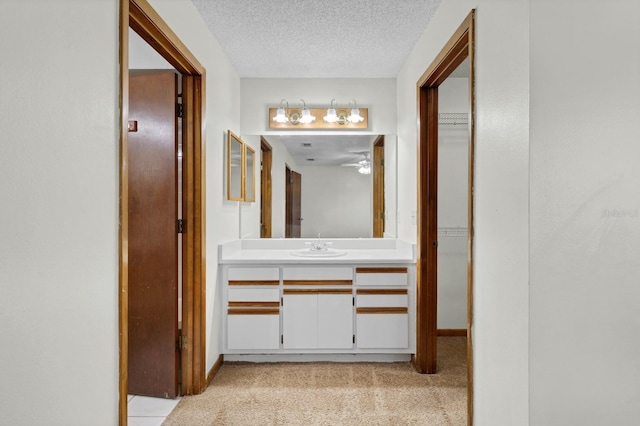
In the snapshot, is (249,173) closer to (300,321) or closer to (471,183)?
(300,321)

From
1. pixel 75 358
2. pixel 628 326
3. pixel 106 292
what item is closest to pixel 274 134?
pixel 106 292

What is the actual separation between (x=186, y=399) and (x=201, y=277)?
0.75m

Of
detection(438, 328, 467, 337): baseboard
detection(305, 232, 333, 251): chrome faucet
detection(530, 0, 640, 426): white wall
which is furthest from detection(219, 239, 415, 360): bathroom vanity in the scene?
detection(530, 0, 640, 426): white wall

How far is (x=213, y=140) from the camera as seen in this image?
110 inches

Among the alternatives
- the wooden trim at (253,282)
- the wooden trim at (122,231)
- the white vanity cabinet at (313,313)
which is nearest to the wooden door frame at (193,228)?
the wooden trim at (253,282)

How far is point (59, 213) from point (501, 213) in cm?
150

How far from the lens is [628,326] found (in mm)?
1338

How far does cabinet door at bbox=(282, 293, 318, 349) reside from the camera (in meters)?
3.00

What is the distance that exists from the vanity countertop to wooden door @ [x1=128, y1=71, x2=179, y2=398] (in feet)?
1.89

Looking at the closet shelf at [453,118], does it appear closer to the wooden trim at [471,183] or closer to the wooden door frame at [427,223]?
the wooden door frame at [427,223]

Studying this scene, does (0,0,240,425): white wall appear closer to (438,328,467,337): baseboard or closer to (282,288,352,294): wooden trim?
(282,288,352,294): wooden trim

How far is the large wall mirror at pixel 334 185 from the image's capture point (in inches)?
143

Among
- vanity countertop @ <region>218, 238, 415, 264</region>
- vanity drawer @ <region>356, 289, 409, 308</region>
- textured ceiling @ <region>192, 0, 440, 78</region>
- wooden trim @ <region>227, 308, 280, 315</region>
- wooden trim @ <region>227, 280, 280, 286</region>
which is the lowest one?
wooden trim @ <region>227, 308, 280, 315</region>

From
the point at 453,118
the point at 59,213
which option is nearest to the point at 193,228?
the point at 59,213
